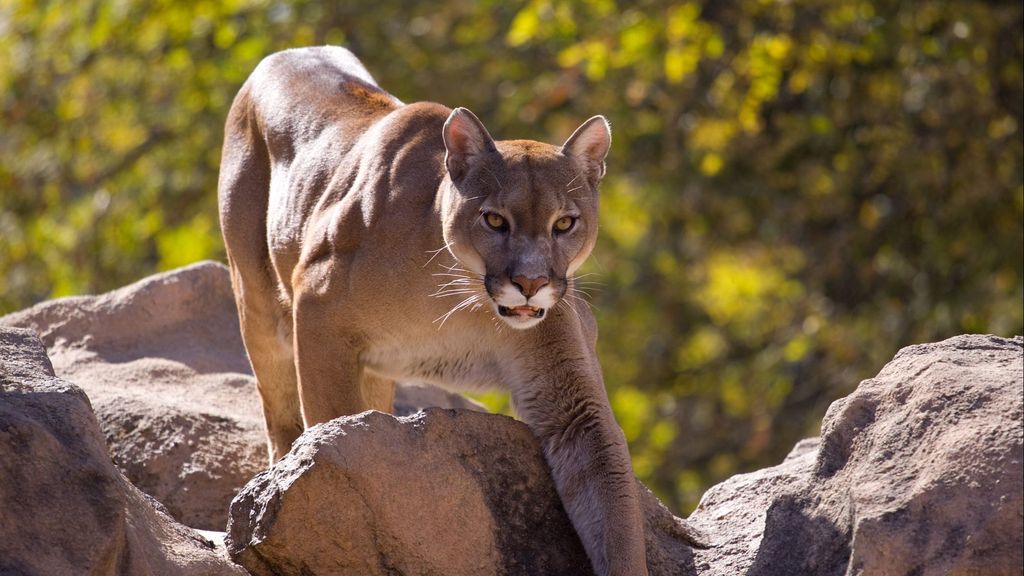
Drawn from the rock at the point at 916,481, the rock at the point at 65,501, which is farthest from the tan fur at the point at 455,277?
the rock at the point at 65,501

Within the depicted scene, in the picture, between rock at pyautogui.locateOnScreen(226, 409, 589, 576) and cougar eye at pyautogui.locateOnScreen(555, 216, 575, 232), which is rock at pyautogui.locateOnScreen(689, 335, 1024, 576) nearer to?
rock at pyautogui.locateOnScreen(226, 409, 589, 576)

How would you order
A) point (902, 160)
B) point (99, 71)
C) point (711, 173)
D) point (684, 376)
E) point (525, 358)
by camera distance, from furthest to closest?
point (684, 376) → point (99, 71) → point (711, 173) → point (902, 160) → point (525, 358)

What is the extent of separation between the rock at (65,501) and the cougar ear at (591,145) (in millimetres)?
2352

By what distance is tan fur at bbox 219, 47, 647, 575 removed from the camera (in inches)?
210

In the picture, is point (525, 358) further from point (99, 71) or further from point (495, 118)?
point (99, 71)

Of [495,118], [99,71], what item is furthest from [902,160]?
[99,71]

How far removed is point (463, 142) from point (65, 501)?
2.39m

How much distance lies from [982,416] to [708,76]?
9236 mm

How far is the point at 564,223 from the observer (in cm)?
575

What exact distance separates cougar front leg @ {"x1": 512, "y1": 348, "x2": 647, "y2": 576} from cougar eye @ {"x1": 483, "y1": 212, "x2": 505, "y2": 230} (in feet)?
1.89

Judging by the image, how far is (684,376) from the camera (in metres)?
15.6

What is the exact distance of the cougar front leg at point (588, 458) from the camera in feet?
16.1

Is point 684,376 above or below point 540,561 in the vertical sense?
above

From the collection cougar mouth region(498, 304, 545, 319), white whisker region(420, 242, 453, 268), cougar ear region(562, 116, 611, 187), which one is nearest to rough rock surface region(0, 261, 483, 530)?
white whisker region(420, 242, 453, 268)
